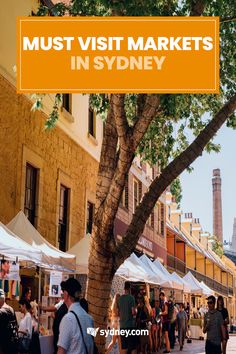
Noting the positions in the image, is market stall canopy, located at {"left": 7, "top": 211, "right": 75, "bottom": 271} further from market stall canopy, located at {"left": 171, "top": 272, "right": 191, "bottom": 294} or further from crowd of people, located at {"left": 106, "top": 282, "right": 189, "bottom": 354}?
market stall canopy, located at {"left": 171, "top": 272, "right": 191, "bottom": 294}

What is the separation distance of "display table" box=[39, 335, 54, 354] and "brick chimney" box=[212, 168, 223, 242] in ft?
233

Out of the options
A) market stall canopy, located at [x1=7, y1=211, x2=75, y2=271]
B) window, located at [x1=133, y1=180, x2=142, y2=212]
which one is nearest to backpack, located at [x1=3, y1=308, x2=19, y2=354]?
market stall canopy, located at [x1=7, y1=211, x2=75, y2=271]

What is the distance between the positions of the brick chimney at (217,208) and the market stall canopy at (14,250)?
70.8 m

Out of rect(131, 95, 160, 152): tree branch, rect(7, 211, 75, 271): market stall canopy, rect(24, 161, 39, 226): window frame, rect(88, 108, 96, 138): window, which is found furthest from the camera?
rect(88, 108, 96, 138): window

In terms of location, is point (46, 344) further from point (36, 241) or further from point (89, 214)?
point (89, 214)

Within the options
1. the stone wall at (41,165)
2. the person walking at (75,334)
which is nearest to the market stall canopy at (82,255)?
the stone wall at (41,165)

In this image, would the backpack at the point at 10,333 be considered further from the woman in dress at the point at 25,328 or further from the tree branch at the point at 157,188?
the tree branch at the point at 157,188

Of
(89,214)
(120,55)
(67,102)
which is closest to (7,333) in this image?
(120,55)

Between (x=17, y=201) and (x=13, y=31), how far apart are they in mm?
3700

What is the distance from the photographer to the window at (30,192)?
15.4 meters

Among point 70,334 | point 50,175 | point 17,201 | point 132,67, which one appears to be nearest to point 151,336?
point 50,175

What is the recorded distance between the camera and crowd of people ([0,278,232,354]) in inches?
230

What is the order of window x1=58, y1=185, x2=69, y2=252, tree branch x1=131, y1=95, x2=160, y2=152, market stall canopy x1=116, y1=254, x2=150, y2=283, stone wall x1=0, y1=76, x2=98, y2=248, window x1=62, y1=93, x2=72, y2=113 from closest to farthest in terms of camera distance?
tree branch x1=131, y1=95, x2=160, y2=152 → stone wall x1=0, y1=76, x2=98, y2=248 → market stall canopy x1=116, y1=254, x2=150, y2=283 → window x1=58, y1=185, x2=69, y2=252 → window x1=62, y1=93, x2=72, y2=113

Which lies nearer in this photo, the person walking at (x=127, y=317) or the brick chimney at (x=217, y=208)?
the person walking at (x=127, y=317)
